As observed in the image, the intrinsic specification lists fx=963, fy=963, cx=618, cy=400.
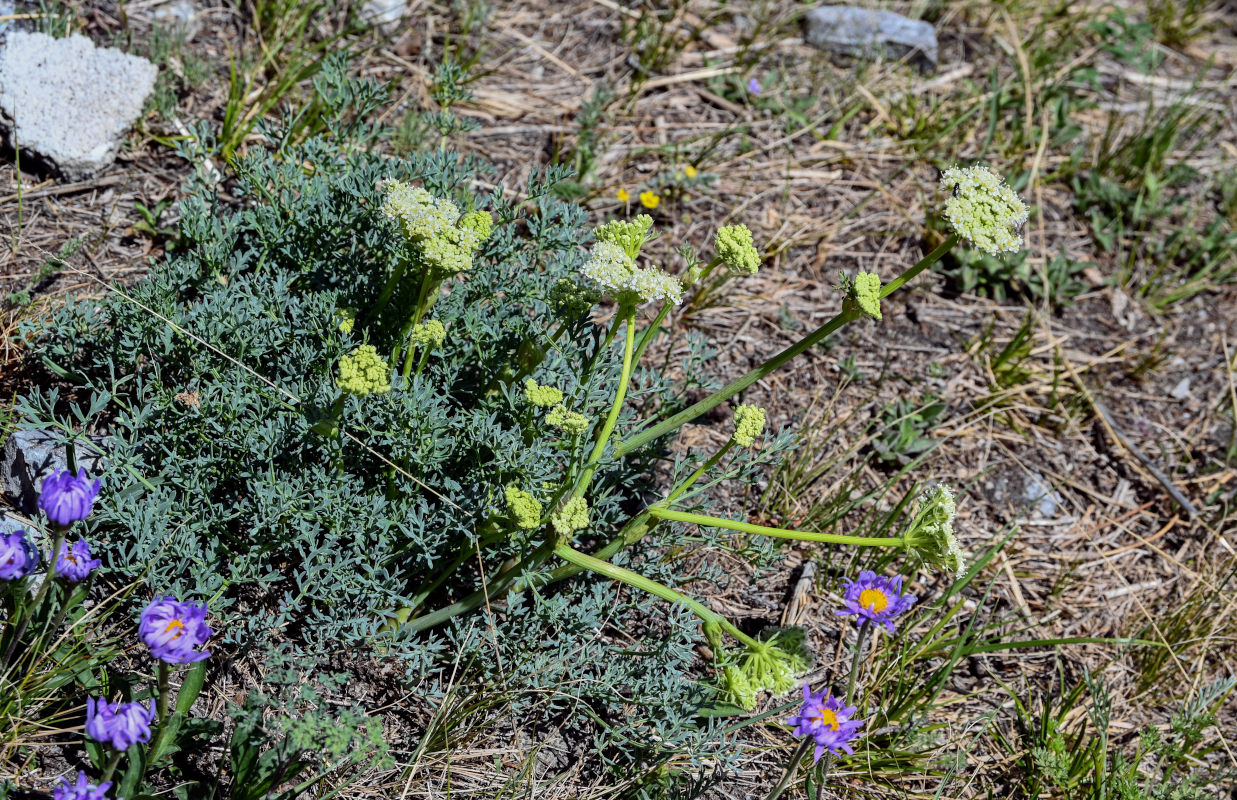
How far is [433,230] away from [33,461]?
1.35 meters

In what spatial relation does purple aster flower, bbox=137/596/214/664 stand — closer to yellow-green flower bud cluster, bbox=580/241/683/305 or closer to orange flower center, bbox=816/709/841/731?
yellow-green flower bud cluster, bbox=580/241/683/305

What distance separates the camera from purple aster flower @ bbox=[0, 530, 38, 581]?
6.81 feet

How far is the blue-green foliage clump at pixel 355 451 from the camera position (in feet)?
8.14

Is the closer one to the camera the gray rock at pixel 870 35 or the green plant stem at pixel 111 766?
the green plant stem at pixel 111 766

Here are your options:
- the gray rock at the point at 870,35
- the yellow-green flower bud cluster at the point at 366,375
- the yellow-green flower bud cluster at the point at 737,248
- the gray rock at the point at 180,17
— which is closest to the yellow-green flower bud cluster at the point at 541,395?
the yellow-green flower bud cluster at the point at 366,375

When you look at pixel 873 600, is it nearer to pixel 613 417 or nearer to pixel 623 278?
pixel 613 417

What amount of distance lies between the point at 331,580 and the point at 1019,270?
130 inches

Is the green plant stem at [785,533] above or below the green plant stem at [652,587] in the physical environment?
above

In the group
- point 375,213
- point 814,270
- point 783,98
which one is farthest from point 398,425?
point 783,98

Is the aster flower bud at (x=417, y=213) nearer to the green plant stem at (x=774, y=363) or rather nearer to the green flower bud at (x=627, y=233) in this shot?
the green flower bud at (x=627, y=233)

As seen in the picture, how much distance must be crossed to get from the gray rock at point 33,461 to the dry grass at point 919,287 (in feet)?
2.59

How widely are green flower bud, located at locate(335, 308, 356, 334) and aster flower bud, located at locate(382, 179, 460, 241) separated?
346 mm

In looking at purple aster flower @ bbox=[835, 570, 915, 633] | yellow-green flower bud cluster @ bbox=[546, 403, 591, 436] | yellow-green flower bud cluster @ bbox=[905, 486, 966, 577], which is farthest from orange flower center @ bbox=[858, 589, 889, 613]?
yellow-green flower bud cluster @ bbox=[546, 403, 591, 436]

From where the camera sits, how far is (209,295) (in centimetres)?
272
